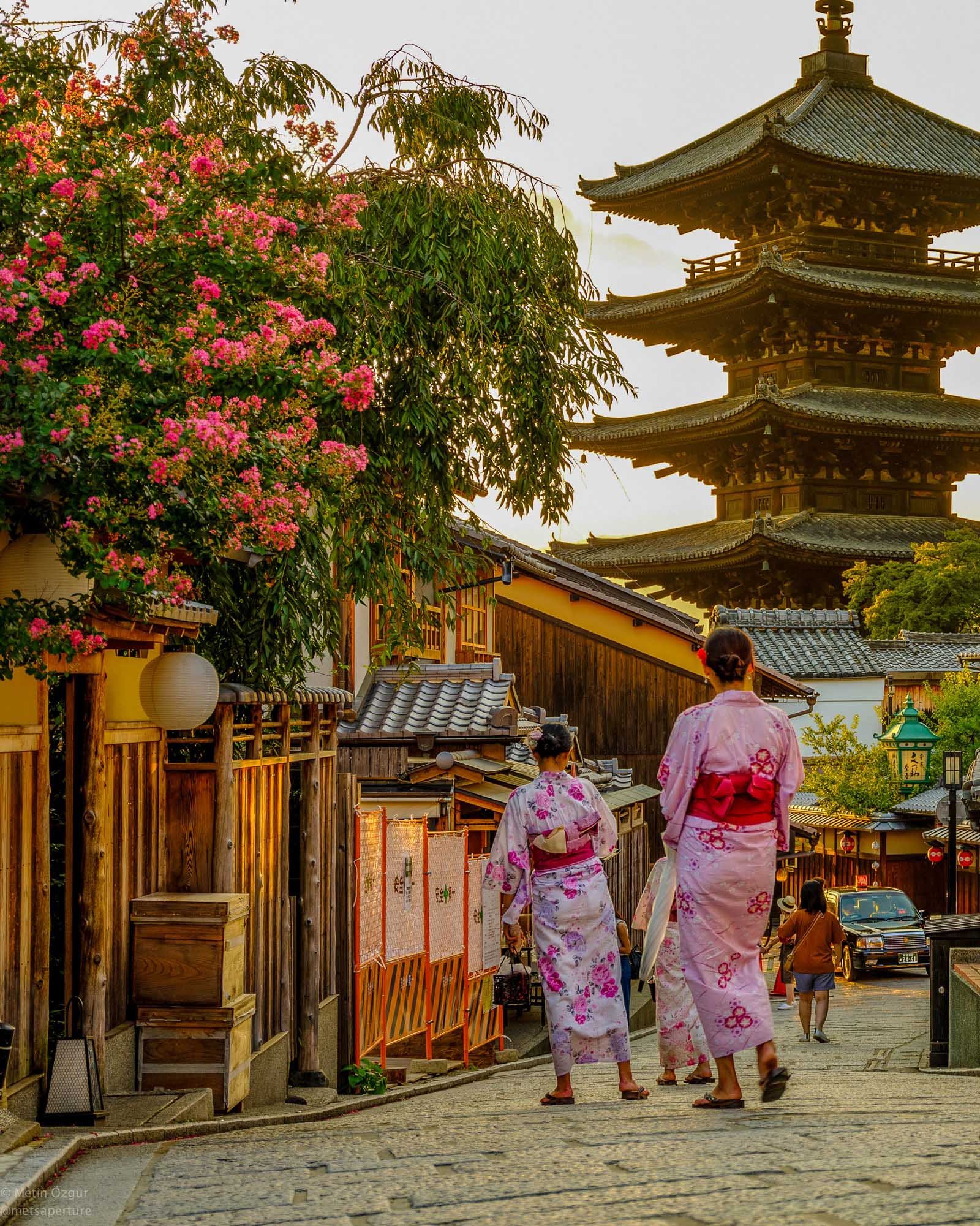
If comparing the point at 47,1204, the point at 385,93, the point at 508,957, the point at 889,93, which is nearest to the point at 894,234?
the point at 889,93

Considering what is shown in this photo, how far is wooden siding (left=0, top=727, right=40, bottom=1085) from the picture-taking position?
614 cm

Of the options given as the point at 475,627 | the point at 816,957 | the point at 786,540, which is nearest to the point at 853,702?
the point at 786,540

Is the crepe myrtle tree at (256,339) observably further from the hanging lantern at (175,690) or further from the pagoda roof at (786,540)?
the pagoda roof at (786,540)

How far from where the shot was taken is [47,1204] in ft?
14.9

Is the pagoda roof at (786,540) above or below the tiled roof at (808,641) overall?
above

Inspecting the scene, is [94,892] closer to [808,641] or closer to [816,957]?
[816,957]

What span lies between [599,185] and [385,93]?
32.6m

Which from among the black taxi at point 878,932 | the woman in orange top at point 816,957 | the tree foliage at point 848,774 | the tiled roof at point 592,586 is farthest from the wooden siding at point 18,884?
the tree foliage at point 848,774

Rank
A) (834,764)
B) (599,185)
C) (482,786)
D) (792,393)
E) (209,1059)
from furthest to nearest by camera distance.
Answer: (599,185) < (792,393) < (834,764) < (482,786) < (209,1059)

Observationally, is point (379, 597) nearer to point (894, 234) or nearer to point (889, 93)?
point (894, 234)

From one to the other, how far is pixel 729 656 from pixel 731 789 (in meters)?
0.50

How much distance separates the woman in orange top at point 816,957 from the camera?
43.8 feet

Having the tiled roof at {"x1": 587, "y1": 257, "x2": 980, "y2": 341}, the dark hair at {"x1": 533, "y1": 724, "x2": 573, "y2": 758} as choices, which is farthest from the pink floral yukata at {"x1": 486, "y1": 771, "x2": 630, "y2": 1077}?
the tiled roof at {"x1": 587, "y1": 257, "x2": 980, "y2": 341}

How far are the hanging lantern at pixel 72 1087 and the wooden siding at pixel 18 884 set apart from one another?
0.11 metres
